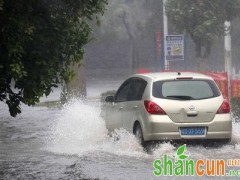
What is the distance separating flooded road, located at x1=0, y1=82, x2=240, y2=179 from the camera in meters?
9.73

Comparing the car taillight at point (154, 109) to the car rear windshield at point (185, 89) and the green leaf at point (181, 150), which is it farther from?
the green leaf at point (181, 150)

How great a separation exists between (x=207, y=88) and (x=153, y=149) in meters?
1.63

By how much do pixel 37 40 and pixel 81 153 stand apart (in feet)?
11.1

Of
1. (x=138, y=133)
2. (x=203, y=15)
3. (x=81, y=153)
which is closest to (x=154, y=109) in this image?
(x=138, y=133)

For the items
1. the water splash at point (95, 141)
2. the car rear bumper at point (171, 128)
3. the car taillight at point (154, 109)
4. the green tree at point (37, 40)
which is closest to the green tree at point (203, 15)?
the water splash at point (95, 141)

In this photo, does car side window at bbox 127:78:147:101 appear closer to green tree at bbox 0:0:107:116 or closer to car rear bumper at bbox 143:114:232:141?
car rear bumper at bbox 143:114:232:141

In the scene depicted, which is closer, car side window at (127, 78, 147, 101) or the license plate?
the license plate

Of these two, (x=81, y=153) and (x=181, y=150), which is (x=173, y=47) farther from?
(x=181, y=150)

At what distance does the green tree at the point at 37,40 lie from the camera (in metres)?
8.66

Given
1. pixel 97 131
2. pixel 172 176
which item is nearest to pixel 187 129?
pixel 172 176

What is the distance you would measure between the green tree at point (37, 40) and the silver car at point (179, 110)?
75.3 inches

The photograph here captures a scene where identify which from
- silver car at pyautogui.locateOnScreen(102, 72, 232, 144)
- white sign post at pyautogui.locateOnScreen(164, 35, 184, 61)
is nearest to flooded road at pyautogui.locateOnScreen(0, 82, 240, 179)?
silver car at pyautogui.locateOnScreen(102, 72, 232, 144)

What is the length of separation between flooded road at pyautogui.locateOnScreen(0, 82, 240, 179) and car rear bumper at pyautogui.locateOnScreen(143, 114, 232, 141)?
0.22 meters

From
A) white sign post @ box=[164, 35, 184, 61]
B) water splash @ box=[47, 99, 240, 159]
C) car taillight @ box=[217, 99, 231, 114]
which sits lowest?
water splash @ box=[47, 99, 240, 159]
